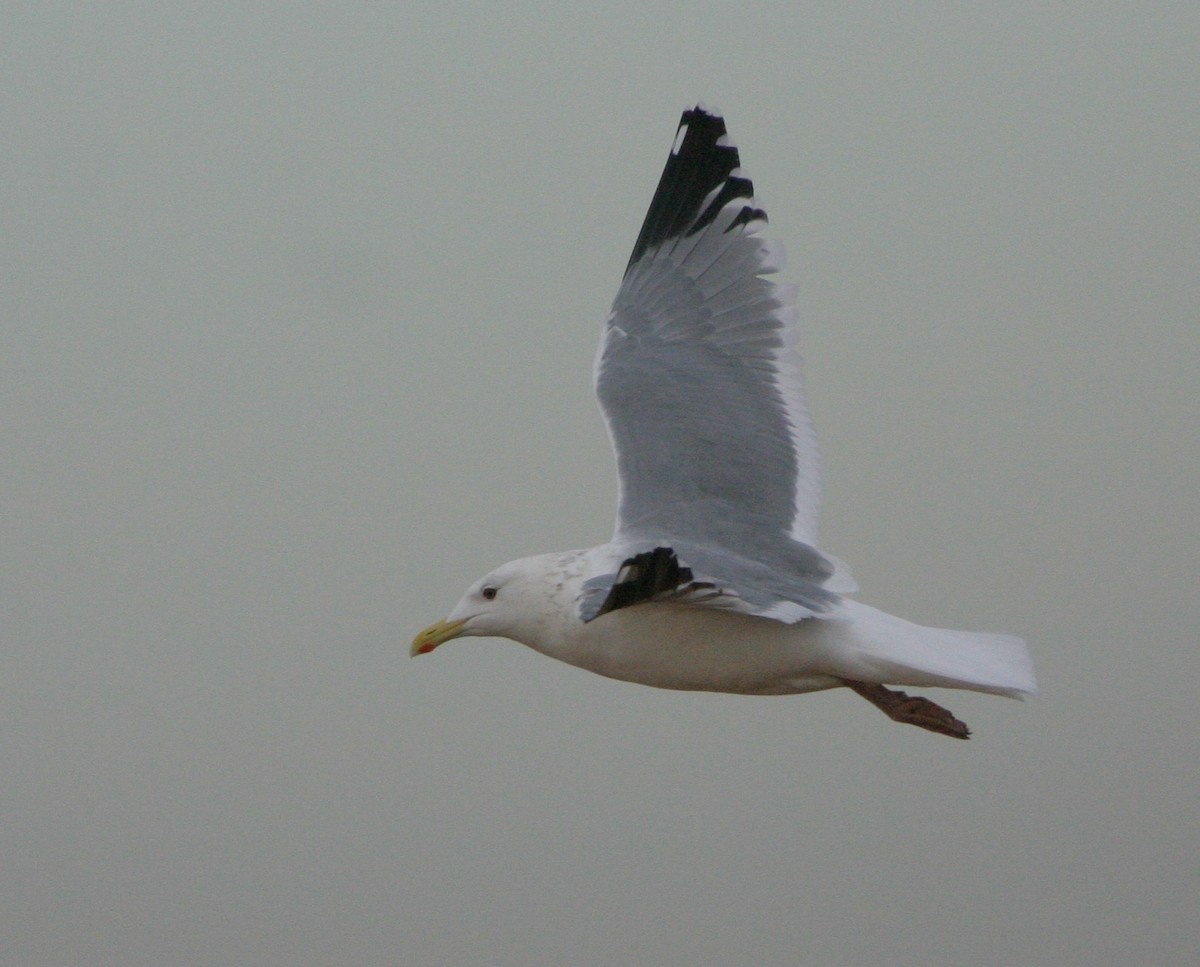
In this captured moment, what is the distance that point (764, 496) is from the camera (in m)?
3.12

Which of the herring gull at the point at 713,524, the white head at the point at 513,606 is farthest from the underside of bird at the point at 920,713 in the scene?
the white head at the point at 513,606

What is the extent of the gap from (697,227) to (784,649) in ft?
3.67

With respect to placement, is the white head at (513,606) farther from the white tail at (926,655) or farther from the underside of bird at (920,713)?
the underside of bird at (920,713)

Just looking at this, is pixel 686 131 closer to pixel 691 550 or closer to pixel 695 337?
pixel 695 337

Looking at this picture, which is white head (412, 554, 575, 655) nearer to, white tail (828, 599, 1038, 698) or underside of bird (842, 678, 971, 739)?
white tail (828, 599, 1038, 698)

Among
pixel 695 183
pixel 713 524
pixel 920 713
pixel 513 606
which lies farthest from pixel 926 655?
pixel 695 183

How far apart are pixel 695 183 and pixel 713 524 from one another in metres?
0.92

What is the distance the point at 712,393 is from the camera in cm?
330

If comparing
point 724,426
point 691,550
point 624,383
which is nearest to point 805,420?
point 724,426

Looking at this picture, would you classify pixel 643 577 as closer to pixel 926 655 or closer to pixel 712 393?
pixel 926 655

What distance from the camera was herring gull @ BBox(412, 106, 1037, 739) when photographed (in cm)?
281

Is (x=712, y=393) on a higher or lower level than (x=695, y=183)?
lower

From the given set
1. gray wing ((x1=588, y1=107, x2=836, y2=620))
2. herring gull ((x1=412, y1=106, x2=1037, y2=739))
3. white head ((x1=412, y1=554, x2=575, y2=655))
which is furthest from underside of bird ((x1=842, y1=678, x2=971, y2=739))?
white head ((x1=412, y1=554, x2=575, y2=655))

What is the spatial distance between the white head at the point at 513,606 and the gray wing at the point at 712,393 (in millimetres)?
150
